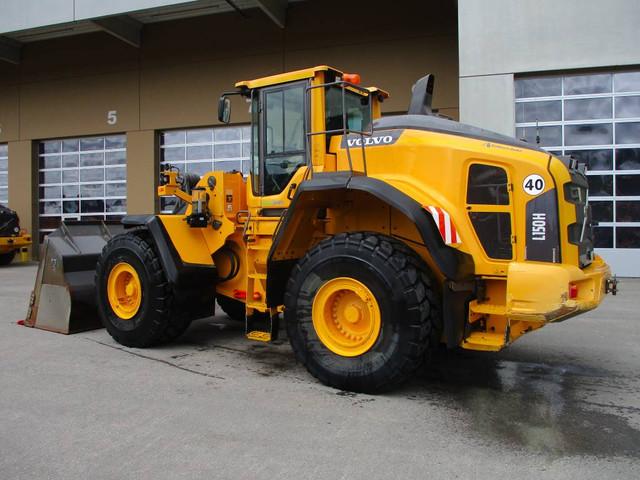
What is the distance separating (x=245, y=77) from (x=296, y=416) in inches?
A: 529

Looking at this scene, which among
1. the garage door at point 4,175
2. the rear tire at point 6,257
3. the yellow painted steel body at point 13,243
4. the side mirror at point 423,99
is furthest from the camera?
the garage door at point 4,175

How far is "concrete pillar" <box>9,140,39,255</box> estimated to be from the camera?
63.2 ft

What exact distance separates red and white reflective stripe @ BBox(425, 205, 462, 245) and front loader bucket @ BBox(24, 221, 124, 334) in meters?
4.62

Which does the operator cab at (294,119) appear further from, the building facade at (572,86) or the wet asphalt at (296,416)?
the building facade at (572,86)

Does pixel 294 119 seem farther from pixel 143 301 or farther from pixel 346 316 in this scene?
pixel 143 301

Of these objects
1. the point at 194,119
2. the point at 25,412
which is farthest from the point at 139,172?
the point at 25,412

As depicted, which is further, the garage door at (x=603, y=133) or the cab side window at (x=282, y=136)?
the garage door at (x=603, y=133)

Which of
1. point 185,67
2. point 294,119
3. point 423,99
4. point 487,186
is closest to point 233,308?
point 294,119

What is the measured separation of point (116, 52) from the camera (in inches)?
690

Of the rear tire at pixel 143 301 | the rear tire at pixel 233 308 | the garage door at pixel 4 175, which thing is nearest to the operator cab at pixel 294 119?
the rear tire at pixel 143 301

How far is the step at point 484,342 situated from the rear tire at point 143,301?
3.07 m

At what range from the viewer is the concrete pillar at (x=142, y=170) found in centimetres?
1711

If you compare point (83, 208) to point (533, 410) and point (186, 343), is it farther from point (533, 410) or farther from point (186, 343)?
point (533, 410)

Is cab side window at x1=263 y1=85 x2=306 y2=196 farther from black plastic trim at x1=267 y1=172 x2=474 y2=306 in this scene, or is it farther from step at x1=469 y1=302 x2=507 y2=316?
step at x1=469 y1=302 x2=507 y2=316
